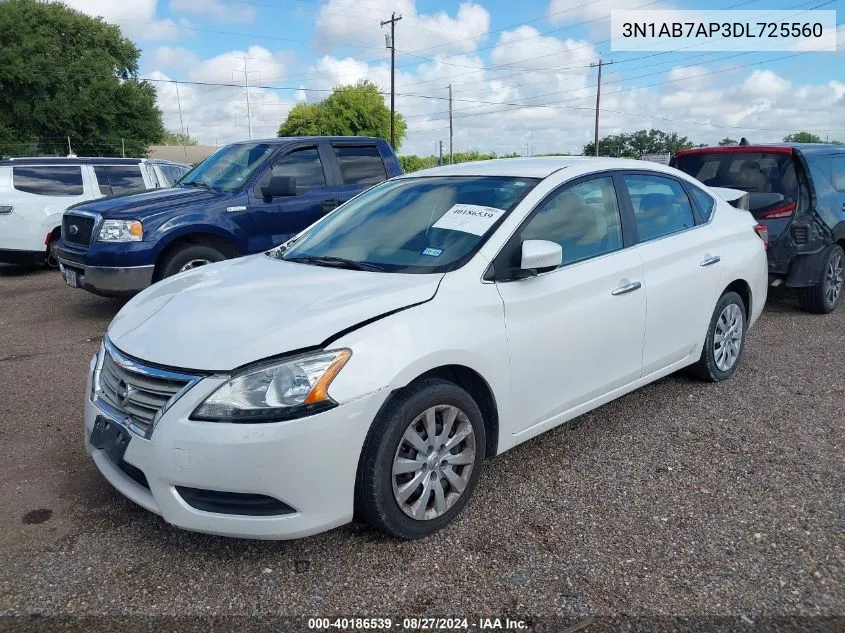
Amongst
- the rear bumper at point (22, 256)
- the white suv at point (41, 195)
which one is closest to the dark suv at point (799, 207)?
the white suv at point (41, 195)

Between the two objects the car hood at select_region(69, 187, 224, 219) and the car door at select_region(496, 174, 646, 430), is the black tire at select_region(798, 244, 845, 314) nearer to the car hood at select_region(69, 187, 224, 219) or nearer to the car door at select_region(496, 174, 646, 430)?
the car door at select_region(496, 174, 646, 430)

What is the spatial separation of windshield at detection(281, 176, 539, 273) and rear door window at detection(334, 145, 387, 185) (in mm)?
3870

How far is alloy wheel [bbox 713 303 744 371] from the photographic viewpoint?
478cm

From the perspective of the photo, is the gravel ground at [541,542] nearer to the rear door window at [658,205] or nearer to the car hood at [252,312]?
the car hood at [252,312]

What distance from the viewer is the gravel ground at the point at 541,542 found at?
2570mm

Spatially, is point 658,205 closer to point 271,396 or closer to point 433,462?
point 433,462

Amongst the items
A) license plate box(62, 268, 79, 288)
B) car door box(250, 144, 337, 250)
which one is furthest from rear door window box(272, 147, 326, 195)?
license plate box(62, 268, 79, 288)

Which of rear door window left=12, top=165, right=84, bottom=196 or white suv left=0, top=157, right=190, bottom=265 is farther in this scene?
rear door window left=12, top=165, right=84, bottom=196

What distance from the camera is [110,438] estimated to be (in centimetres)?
285

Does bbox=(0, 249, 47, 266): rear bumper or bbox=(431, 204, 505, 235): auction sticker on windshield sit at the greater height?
bbox=(431, 204, 505, 235): auction sticker on windshield

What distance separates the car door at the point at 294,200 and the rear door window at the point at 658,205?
4.16m

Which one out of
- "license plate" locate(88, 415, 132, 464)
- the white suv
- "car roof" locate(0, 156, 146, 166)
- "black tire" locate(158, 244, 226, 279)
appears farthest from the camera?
"car roof" locate(0, 156, 146, 166)

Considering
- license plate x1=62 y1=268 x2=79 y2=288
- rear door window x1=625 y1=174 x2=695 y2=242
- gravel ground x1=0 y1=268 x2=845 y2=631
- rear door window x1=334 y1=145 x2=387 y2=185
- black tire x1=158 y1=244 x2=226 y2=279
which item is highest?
rear door window x1=334 y1=145 x2=387 y2=185

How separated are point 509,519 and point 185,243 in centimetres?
505
